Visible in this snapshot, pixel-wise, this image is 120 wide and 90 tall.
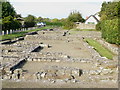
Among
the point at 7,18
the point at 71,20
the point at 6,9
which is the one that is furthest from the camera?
the point at 71,20

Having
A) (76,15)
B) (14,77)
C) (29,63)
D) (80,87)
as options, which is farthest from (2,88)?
(76,15)

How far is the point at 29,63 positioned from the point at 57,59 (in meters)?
1.93

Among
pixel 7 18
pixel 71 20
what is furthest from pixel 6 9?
pixel 71 20

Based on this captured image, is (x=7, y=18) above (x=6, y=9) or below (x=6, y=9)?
below

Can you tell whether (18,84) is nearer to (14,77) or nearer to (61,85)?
(14,77)

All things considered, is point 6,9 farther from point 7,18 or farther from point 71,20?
point 71,20

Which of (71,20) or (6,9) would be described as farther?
(71,20)

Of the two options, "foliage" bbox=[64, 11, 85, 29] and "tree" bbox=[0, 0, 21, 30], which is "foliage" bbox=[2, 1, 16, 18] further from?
"foliage" bbox=[64, 11, 85, 29]

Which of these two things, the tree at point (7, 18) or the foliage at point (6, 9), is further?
the foliage at point (6, 9)

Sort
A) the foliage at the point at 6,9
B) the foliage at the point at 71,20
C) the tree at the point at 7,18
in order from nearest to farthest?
the tree at the point at 7,18, the foliage at the point at 6,9, the foliage at the point at 71,20

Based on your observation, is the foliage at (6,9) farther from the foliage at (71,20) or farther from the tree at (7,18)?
the foliage at (71,20)

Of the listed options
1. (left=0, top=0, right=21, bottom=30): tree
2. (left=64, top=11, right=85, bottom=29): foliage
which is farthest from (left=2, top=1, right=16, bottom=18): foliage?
(left=64, top=11, right=85, bottom=29): foliage

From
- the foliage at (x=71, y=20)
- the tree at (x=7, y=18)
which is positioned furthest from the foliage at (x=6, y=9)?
the foliage at (x=71, y=20)

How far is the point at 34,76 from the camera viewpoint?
9219 mm
